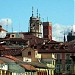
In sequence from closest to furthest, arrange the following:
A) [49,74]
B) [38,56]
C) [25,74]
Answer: [25,74], [49,74], [38,56]

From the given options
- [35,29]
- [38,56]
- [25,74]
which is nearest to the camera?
[25,74]

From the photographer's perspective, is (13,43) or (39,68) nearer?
(39,68)

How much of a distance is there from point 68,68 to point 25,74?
110ft

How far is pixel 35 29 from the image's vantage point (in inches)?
5886

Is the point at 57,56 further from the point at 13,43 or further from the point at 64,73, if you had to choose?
the point at 13,43

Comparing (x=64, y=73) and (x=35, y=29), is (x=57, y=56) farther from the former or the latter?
(x=35, y=29)

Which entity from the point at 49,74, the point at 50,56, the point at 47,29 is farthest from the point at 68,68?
the point at 47,29

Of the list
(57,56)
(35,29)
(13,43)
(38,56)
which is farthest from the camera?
(35,29)

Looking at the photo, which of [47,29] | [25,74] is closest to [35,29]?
[47,29]

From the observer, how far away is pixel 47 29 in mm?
150750

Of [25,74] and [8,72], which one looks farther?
[25,74]

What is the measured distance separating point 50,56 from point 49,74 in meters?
11.1

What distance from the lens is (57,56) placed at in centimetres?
10131

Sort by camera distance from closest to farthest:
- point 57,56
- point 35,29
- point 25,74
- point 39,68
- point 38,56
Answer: point 25,74, point 39,68, point 38,56, point 57,56, point 35,29
